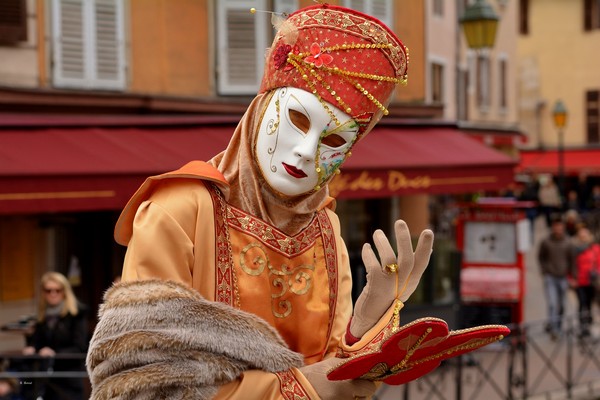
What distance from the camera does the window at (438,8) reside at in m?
23.8

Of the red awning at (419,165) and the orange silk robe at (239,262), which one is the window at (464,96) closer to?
the red awning at (419,165)

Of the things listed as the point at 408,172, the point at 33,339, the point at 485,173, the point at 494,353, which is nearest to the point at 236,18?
the point at 408,172

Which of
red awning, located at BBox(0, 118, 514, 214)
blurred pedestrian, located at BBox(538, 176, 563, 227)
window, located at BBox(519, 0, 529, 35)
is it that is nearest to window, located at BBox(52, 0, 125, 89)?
red awning, located at BBox(0, 118, 514, 214)

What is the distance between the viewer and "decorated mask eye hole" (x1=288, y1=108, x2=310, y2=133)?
10.8 ft

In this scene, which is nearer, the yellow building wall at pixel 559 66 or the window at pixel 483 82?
the window at pixel 483 82

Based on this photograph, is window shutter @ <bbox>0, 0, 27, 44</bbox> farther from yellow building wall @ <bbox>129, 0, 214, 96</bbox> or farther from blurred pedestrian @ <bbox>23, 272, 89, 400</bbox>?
blurred pedestrian @ <bbox>23, 272, 89, 400</bbox>

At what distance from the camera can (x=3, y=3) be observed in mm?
12016

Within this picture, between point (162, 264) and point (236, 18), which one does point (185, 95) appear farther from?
point (162, 264)

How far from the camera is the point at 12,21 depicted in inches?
477

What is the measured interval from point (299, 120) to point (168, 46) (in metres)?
10.7

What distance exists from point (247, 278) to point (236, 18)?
1155 centimetres

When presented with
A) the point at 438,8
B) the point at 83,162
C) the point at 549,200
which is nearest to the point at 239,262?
the point at 83,162

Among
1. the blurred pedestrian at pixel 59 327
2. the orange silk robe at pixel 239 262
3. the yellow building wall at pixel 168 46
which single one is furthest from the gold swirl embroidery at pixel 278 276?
the yellow building wall at pixel 168 46

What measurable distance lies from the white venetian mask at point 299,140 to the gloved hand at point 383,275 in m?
0.27
